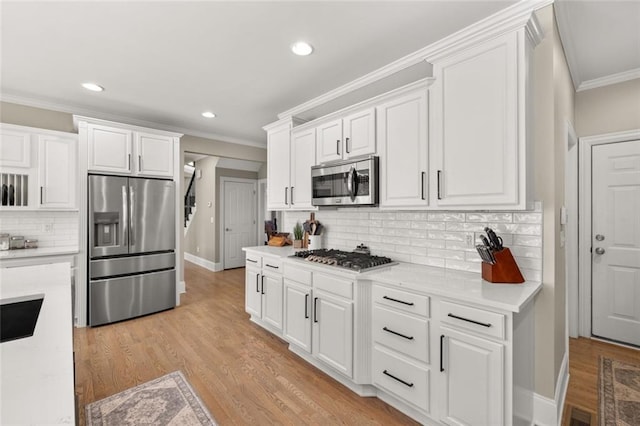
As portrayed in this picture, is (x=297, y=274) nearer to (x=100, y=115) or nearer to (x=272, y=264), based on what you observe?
(x=272, y=264)

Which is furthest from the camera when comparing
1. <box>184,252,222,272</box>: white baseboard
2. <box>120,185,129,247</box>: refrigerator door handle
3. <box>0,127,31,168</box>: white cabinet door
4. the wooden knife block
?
<box>184,252,222,272</box>: white baseboard

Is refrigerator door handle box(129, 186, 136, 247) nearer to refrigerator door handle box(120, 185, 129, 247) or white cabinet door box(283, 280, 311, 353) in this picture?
refrigerator door handle box(120, 185, 129, 247)

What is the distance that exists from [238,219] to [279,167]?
12.4 feet

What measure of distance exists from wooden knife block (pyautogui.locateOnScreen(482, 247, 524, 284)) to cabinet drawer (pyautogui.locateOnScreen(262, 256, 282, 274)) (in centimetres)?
189

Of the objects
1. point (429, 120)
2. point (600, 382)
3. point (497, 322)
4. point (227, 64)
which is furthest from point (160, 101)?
point (600, 382)

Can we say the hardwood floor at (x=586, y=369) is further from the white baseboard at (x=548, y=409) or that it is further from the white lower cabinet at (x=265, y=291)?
the white lower cabinet at (x=265, y=291)

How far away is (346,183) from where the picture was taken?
2725 mm

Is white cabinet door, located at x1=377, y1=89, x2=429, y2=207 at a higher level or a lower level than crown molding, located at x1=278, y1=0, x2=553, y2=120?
lower

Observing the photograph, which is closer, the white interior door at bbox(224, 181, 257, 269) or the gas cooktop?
the gas cooktop

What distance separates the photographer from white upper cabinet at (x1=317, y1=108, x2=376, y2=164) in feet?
8.49

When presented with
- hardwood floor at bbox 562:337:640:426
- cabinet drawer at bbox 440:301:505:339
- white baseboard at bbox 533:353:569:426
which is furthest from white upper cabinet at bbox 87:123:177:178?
hardwood floor at bbox 562:337:640:426

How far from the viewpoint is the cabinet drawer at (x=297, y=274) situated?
2652 millimetres

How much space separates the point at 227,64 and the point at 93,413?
9.38 ft

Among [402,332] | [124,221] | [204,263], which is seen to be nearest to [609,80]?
[402,332]
